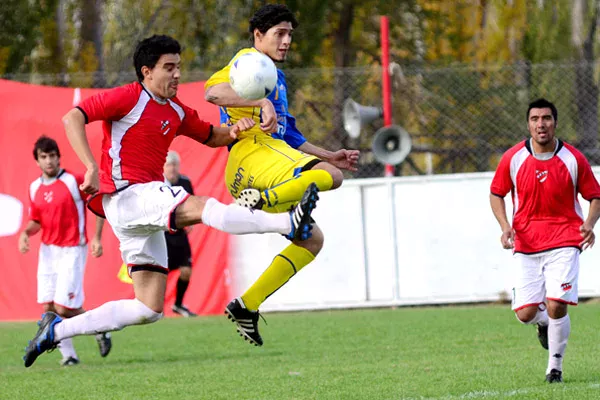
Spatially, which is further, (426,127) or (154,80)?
(426,127)

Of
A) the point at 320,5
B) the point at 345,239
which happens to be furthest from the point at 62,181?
the point at 320,5

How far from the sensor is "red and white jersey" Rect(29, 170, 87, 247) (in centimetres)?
1163

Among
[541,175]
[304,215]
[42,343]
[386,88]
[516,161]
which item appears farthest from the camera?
[386,88]

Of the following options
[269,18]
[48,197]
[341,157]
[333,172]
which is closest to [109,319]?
[333,172]

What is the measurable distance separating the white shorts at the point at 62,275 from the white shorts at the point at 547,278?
476 cm

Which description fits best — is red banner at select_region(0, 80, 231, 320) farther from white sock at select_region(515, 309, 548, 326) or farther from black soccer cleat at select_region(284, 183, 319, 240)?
black soccer cleat at select_region(284, 183, 319, 240)

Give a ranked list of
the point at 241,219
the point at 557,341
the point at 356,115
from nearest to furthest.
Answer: the point at 241,219
the point at 557,341
the point at 356,115

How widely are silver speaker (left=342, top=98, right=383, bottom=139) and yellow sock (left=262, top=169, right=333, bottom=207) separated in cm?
831

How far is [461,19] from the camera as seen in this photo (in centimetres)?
2894

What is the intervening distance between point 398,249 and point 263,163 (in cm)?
833

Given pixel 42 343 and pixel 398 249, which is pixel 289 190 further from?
pixel 398 249

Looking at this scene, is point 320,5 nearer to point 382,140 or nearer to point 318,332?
point 382,140

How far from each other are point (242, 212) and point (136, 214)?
0.82m

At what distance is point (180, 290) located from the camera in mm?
15297
